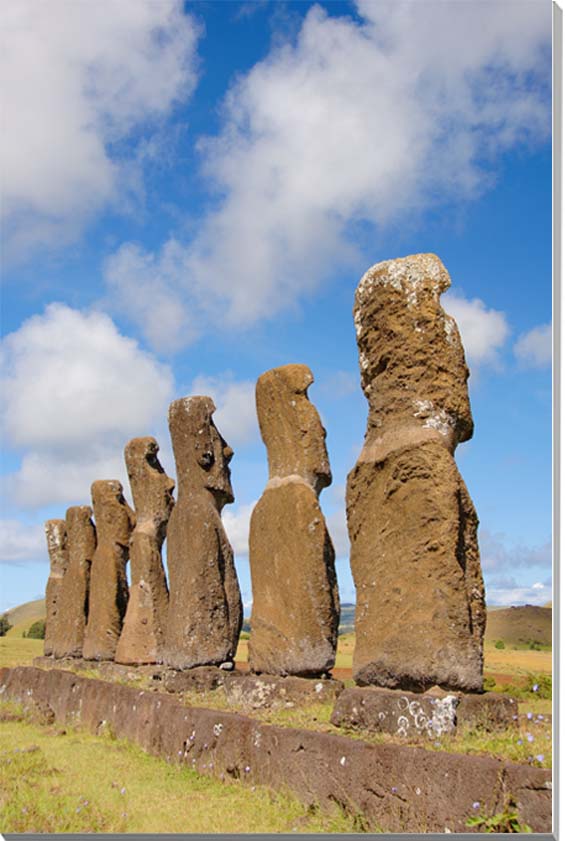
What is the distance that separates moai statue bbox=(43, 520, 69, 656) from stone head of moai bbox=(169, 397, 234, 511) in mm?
7586

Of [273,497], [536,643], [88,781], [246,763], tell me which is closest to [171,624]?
[273,497]

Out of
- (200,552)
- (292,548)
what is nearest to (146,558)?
(200,552)

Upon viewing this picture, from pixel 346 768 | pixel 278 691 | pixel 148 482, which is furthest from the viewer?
pixel 148 482

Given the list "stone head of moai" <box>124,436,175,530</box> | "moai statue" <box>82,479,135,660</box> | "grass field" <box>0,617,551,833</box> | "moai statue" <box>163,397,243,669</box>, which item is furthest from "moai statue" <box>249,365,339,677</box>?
"moai statue" <box>82,479,135,660</box>

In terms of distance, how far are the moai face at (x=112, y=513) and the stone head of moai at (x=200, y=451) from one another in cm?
418

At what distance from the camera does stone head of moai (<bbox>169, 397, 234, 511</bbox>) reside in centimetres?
1257

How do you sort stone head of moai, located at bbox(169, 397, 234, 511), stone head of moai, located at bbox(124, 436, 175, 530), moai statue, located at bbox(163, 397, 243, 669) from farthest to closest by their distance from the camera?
stone head of moai, located at bbox(124, 436, 175, 530) < stone head of moai, located at bbox(169, 397, 234, 511) < moai statue, located at bbox(163, 397, 243, 669)

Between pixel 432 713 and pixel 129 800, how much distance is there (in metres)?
2.90

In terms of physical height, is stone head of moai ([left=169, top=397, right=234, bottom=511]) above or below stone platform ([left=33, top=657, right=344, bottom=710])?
above

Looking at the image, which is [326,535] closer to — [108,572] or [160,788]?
[160,788]

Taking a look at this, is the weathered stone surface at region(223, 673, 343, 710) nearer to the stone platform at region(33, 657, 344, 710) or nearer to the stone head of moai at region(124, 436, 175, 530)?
the stone platform at region(33, 657, 344, 710)

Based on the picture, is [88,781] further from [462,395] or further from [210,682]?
[462,395]

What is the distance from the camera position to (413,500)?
22.9ft

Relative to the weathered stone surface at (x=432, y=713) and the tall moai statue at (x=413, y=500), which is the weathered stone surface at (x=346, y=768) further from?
the tall moai statue at (x=413, y=500)
